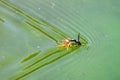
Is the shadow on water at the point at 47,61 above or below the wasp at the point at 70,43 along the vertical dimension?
below

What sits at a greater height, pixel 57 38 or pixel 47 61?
pixel 57 38

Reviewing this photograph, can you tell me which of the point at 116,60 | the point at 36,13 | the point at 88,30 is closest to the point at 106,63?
the point at 116,60

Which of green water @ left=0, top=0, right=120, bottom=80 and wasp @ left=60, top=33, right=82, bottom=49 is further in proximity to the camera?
wasp @ left=60, top=33, right=82, bottom=49

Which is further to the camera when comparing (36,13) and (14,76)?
(36,13)

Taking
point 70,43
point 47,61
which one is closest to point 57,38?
point 70,43

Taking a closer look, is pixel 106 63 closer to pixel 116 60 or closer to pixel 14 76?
pixel 116 60

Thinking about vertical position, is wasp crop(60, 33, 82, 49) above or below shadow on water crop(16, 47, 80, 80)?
above

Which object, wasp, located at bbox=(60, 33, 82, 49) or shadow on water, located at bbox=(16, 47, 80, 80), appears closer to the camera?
shadow on water, located at bbox=(16, 47, 80, 80)

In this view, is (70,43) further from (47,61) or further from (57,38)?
(47,61)
